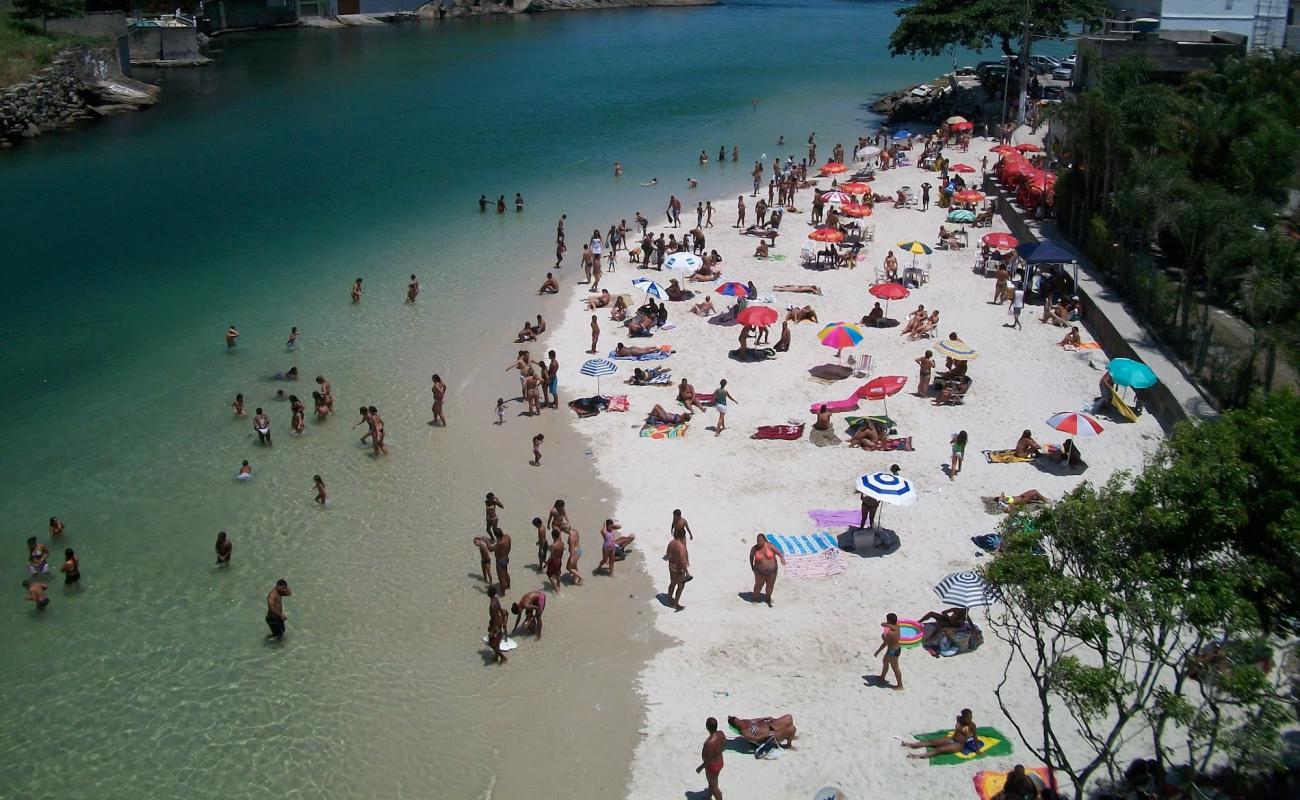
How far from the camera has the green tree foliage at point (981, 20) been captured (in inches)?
2020

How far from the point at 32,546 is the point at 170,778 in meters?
6.06

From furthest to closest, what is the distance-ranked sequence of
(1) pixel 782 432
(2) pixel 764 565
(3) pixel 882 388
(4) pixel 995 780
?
(3) pixel 882 388
(1) pixel 782 432
(2) pixel 764 565
(4) pixel 995 780

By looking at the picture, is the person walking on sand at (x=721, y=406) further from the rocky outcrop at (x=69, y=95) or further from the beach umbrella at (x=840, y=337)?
the rocky outcrop at (x=69, y=95)

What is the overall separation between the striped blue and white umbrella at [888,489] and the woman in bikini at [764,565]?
1.90 meters

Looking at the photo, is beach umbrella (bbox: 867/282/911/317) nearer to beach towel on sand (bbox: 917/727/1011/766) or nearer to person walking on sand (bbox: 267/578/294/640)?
beach towel on sand (bbox: 917/727/1011/766)

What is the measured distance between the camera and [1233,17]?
135 ft

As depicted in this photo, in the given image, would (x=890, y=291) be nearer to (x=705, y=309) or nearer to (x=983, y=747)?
(x=705, y=309)

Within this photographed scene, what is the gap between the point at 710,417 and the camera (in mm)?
21844

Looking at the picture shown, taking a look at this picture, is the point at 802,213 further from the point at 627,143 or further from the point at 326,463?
the point at 326,463

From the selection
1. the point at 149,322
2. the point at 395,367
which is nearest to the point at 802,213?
the point at 395,367

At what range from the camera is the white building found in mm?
40594

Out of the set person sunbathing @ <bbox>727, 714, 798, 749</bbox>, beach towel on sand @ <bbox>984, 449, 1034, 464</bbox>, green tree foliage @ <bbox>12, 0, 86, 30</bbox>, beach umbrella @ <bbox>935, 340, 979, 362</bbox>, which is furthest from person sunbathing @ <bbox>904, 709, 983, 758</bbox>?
green tree foliage @ <bbox>12, 0, 86, 30</bbox>

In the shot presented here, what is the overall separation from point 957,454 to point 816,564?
13.2ft

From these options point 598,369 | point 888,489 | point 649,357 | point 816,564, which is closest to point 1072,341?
point 649,357
